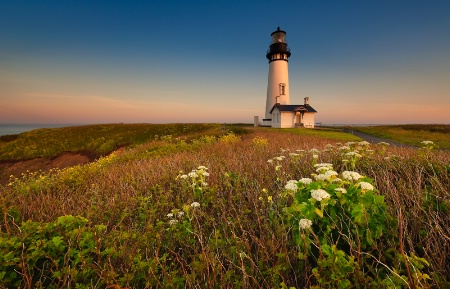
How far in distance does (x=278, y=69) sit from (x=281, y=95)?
4.95 meters

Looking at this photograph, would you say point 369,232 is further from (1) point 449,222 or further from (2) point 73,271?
(2) point 73,271

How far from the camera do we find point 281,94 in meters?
41.8

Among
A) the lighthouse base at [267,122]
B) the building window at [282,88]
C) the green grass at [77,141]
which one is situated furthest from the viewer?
the lighthouse base at [267,122]

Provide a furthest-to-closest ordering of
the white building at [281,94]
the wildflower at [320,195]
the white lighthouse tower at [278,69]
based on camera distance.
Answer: the white lighthouse tower at [278,69]
the white building at [281,94]
the wildflower at [320,195]

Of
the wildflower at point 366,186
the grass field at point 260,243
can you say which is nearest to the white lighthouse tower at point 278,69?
the grass field at point 260,243

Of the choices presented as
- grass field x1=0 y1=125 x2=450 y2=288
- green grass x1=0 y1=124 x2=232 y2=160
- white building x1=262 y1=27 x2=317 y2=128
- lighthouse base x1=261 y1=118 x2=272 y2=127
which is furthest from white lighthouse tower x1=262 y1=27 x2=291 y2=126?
grass field x1=0 y1=125 x2=450 y2=288

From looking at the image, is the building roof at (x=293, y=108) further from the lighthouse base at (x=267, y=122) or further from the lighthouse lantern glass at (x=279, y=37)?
the lighthouse lantern glass at (x=279, y=37)

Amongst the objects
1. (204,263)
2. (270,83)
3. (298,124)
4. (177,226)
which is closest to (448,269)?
(204,263)

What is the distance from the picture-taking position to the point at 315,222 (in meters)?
2.58

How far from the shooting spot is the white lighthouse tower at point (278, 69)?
41.0 metres

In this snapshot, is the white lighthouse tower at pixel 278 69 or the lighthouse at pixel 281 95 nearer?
the lighthouse at pixel 281 95

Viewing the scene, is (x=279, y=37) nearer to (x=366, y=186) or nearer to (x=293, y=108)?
(x=293, y=108)

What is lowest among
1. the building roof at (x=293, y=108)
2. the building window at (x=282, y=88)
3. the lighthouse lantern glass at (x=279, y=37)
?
the building roof at (x=293, y=108)

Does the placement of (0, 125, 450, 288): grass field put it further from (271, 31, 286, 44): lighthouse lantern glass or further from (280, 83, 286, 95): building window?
(271, 31, 286, 44): lighthouse lantern glass
